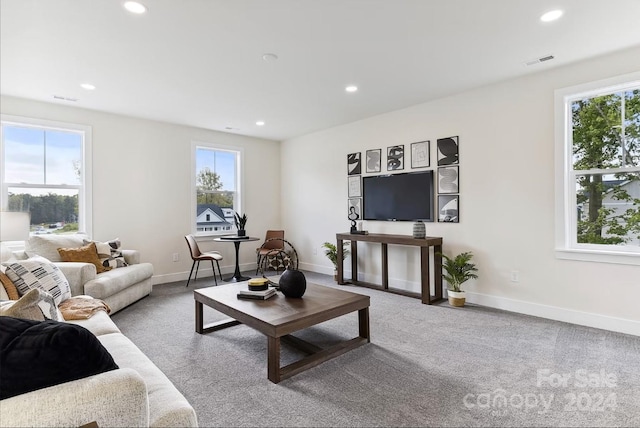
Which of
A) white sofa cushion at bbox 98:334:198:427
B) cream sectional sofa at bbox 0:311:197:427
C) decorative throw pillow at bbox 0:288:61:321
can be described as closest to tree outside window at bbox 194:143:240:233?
white sofa cushion at bbox 98:334:198:427

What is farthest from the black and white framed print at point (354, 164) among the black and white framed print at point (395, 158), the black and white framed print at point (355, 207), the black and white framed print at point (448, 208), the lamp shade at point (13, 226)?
the lamp shade at point (13, 226)

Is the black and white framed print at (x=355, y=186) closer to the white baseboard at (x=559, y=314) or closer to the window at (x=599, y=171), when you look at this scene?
the white baseboard at (x=559, y=314)

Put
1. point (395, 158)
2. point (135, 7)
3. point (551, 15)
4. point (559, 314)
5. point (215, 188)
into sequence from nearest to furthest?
point (135, 7)
point (551, 15)
point (559, 314)
point (395, 158)
point (215, 188)

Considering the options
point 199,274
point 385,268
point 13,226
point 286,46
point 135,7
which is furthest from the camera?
point 199,274

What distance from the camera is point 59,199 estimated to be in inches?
180

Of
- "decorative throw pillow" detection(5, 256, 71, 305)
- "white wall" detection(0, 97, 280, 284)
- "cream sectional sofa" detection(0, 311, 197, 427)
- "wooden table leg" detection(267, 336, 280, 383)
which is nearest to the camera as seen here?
"cream sectional sofa" detection(0, 311, 197, 427)

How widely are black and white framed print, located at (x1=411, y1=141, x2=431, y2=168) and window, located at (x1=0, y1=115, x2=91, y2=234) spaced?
454 cm

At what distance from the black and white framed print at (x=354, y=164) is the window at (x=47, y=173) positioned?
3.82m

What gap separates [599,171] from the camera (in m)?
3.31

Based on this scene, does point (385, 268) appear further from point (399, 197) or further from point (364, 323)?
point (364, 323)

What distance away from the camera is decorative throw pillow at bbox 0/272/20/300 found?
230 cm

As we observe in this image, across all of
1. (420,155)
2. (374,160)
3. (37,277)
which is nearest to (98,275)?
(37,277)

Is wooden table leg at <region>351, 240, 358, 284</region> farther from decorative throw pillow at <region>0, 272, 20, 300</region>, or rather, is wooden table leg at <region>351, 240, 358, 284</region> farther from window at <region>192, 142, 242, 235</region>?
decorative throw pillow at <region>0, 272, 20, 300</region>

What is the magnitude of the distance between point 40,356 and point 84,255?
3.41 m
